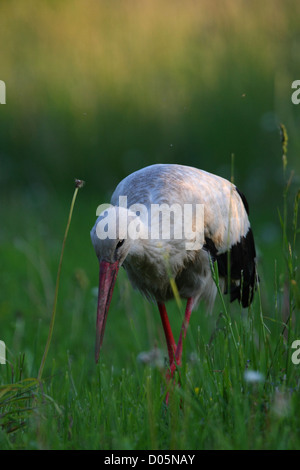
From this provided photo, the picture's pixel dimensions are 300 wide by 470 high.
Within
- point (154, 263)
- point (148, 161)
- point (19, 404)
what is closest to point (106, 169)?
point (148, 161)

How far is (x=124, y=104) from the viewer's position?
30.3ft

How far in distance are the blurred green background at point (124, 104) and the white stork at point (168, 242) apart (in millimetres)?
2738

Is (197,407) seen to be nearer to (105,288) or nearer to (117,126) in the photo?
(105,288)

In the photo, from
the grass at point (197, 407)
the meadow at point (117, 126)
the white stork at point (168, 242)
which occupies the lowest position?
the grass at point (197, 407)

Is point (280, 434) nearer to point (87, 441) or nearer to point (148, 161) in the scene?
point (87, 441)

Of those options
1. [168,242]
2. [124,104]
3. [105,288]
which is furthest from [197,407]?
[124,104]

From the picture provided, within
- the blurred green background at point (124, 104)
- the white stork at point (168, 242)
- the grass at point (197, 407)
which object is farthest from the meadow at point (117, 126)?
the grass at point (197, 407)

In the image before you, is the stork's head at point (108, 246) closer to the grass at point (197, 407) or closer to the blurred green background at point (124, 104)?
the grass at point (197, 407)

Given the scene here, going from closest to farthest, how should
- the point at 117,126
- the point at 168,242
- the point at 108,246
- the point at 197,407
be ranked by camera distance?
the point at 197,407
the point at 108,246
the point at 168,242
the point at 117,126

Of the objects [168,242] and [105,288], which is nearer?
[105,288]

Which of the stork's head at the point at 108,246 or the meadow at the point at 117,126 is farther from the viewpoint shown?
the meadow at the point at 117,126

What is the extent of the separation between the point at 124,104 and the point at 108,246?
6288 mm

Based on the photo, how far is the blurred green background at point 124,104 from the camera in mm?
7551

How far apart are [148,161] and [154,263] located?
526 cm
